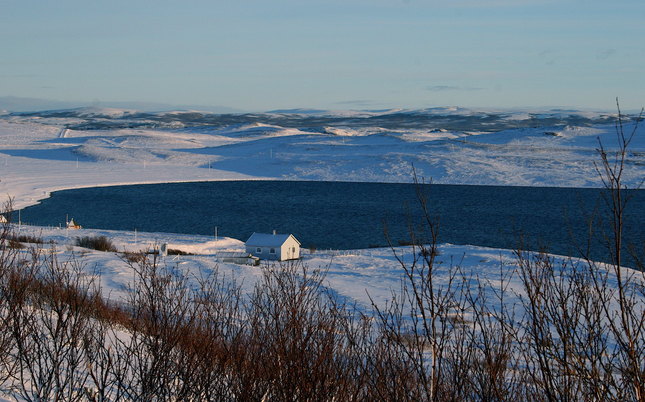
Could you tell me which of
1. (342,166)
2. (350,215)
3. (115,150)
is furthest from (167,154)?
(350,215)

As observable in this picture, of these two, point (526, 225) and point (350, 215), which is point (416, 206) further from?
point (526, 225)

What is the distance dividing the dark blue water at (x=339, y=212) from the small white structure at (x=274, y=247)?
451 cm

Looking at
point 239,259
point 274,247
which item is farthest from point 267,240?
point 239,259

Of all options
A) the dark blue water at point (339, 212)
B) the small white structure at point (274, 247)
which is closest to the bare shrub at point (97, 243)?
the small white structure at point (274, 247)

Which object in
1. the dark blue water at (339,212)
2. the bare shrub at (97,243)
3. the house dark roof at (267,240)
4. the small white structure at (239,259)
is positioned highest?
the house dark roof at (267,240)

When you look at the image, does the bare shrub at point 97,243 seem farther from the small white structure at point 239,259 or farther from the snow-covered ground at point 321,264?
the small white structure at point 239,259

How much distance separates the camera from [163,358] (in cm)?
607

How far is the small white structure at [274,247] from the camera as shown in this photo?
26764 mm

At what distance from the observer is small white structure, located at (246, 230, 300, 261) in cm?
2676

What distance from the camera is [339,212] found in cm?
4506

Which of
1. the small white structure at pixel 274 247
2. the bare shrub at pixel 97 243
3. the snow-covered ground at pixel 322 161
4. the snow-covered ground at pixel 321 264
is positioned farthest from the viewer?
the snow-covered ground at pixel 322 161

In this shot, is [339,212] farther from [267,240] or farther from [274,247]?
[274,247]

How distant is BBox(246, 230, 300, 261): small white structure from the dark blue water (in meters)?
4.51

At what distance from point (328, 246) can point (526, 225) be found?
509 inches
